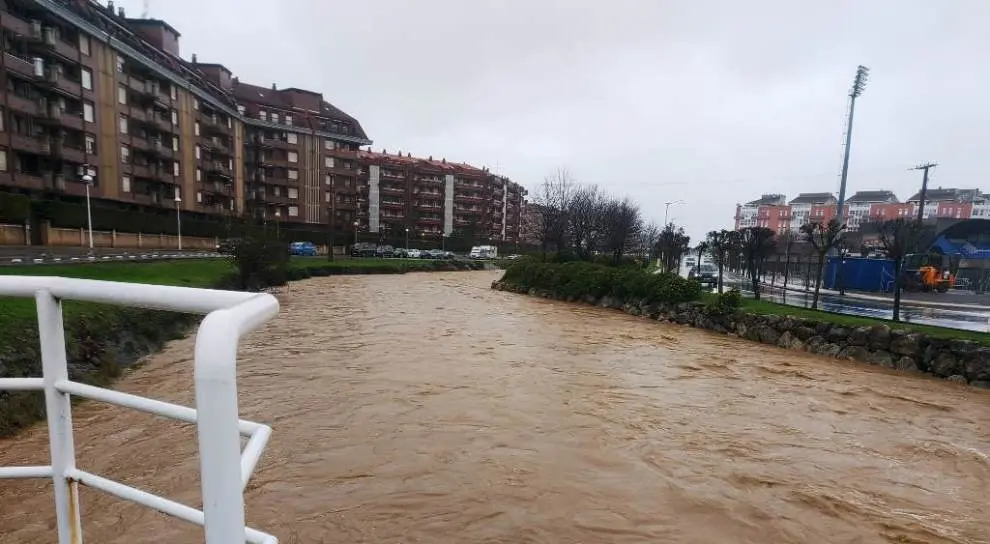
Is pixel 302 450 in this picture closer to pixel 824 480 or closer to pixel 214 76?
pixel 824 480

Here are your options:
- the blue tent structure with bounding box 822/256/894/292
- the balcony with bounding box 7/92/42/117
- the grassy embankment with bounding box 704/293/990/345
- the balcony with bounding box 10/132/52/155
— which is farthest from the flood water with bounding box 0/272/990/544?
the balcony with bounding box 7/92/42/117

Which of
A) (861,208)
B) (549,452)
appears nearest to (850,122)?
(549,452)

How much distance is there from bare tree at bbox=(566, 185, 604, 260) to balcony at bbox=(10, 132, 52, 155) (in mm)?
35359

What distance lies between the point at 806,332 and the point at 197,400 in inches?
633

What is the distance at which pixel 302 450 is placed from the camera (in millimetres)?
5852

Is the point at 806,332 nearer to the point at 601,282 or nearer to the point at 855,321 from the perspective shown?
the point at 855,321

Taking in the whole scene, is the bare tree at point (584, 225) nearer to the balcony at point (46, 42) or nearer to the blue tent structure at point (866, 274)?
the blue tent structure at point (866, 274)

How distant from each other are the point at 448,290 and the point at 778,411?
830 inches

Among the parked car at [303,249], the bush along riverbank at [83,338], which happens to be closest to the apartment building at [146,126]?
the parked car at [303,249]

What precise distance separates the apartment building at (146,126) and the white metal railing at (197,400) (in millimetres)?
33966

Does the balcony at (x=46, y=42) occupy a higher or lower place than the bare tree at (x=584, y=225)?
higher

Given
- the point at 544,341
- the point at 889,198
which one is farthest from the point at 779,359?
the point at 889,198

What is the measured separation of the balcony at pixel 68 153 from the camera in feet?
109

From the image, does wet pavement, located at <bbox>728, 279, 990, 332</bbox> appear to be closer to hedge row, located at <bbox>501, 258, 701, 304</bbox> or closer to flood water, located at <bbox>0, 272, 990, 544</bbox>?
hedge row, located at <bbox>501, 258, 701, 304</bbox>
